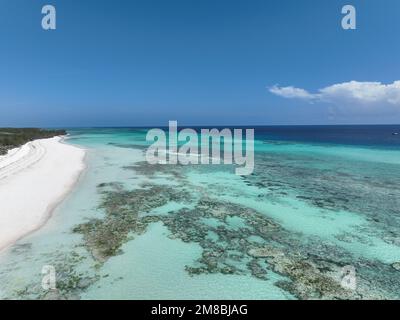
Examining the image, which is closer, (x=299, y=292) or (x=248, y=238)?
(x=299, y=292)

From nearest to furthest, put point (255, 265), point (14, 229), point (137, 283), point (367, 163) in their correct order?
point (137, 283) < point (255, 265) < point (14, 229) < point (367, 163)

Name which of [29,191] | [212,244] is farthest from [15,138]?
[212,244]

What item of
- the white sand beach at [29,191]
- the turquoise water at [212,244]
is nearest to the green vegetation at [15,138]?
the white sand beach at [29,191]

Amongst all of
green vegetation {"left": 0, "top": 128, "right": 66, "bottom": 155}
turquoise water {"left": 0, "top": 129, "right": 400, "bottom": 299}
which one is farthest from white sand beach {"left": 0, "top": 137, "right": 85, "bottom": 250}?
green vegetation {"left": 0, "top": 128, "right": 66, "bottom": 155}

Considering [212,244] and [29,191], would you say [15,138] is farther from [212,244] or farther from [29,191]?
[212,244]
